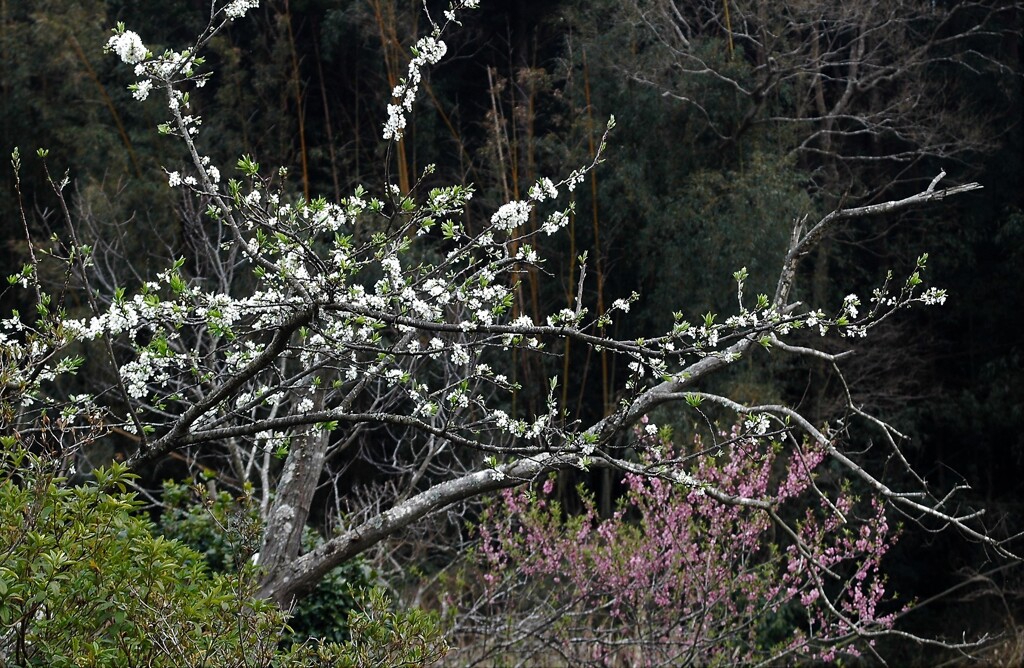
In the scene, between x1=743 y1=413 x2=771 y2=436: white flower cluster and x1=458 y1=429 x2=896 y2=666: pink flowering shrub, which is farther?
x1=458 y1=429 x2=896 y2=666: pink flowering shrub

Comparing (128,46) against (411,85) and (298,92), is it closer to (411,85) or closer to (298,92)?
(411,85)

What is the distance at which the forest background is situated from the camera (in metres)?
9.59

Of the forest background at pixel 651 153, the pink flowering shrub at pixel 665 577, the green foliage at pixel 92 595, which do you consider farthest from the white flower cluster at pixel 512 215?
the forest background at pixel 651 153

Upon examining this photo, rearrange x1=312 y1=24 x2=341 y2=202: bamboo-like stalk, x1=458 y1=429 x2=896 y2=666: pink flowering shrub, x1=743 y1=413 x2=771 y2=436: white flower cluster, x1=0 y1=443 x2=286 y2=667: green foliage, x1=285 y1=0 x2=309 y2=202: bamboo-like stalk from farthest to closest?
x1=312 y1=24 x2=341 y2=202: bamboo-like stalk < x1=285 y1=0 x2=309 y2=202: bamboo-like stalk < x1=458 y1=429 x2=896 y2=666: pink flowering shrub < x1=743 y1=413 x2=771 y2=436: white flower cluster < x1=0 y1=443 x2=286 y2=667: green foliage

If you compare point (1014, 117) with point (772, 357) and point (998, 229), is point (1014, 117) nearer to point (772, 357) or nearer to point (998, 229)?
point (998, 229)

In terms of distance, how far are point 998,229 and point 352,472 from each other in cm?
669

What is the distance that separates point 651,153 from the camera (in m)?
10.1

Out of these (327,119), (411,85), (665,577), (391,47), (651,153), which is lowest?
(665,577)

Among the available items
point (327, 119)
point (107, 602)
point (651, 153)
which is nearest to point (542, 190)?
point (107, 602)

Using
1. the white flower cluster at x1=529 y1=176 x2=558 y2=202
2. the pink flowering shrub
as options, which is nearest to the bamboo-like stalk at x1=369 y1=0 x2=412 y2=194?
the pink flowering shrub

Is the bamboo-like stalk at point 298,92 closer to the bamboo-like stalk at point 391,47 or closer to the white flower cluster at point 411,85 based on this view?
the bamboo-like stalk at point 391,47

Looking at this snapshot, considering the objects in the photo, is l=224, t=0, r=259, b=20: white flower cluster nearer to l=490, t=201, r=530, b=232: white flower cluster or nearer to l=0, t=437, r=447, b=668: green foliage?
l=490, t=201, r=530, b=232: white flower cluster

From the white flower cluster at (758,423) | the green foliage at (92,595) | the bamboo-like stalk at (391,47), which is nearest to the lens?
the green foliage at (92,595)

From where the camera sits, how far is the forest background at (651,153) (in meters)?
9.59
